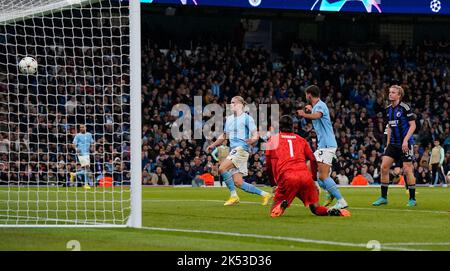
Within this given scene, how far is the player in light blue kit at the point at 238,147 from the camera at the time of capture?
18.5m

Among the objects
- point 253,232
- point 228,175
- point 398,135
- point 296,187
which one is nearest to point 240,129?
point 228,175

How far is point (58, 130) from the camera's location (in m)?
26.5

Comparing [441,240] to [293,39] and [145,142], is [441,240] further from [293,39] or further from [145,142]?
[293,39]

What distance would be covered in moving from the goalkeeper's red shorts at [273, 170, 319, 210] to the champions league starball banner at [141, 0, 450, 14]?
63.1 feet

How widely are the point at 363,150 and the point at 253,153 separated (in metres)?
5.00

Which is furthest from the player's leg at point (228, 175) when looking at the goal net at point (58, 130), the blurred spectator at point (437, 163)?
the blurred spectator at point (437, 163)

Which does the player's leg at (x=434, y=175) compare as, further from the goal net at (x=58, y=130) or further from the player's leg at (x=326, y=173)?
the player's leg at (x=326, y=173)

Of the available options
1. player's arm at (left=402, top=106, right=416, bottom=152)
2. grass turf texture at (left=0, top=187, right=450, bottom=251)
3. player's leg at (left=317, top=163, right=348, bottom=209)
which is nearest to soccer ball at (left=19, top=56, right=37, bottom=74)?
grass turf texture at (left=0, top=187, right=450, bottom=251)

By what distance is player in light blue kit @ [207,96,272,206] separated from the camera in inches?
727

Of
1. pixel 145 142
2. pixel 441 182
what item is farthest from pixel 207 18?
pixel 441 182

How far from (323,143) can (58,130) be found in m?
12.3

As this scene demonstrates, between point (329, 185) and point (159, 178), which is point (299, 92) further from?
point (329, 185)

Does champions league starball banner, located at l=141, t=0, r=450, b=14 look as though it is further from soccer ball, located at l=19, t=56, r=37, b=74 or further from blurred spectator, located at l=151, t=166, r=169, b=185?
soccer ball, located at l=19, t=56, r=37, b=74

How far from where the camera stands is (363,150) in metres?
37.2
